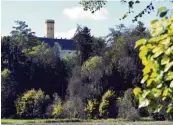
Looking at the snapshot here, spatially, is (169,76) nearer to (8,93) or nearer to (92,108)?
(92,108)

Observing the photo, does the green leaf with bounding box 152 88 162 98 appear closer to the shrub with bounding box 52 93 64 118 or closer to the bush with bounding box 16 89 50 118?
the shrub with bounding box 52 93 64 118

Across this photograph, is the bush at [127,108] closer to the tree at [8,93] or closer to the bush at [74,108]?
the bush at [74,108]

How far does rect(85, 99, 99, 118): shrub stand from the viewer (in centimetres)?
3322

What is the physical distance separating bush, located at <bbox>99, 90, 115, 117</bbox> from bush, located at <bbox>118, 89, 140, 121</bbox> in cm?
87

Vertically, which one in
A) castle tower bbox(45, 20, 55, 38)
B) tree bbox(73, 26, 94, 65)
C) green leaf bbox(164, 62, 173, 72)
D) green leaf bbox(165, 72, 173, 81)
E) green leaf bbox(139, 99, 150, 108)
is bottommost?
green leaf bbox(139, 99, 150, 108)

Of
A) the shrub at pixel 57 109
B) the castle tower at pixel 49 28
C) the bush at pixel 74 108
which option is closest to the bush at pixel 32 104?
the shrub at pixel 57 109

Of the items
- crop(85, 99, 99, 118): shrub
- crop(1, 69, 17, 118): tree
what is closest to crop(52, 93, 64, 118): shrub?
crop(85, 99, 99, 118): shrub

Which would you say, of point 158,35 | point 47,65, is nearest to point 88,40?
point 47,65

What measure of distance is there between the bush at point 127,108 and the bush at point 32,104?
5.85 m

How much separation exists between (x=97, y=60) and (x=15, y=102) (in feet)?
22.9

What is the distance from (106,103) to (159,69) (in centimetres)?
3149

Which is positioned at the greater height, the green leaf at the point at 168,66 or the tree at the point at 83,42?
the tree at the point at 83,42

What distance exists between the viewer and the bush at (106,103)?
33062mm

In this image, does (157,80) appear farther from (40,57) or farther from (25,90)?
(40,57)
